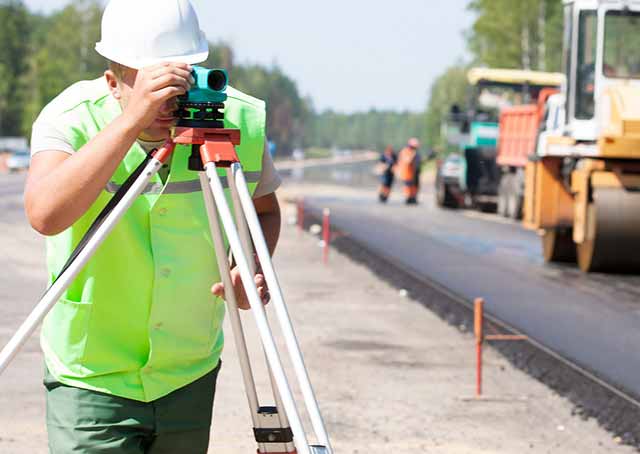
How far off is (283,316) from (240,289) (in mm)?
527

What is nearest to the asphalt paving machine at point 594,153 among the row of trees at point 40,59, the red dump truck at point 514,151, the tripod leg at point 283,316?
the red dump truck at point 514,151


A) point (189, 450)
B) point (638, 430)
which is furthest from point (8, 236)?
point (189, 450)

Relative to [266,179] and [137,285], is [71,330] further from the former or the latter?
[266,179]

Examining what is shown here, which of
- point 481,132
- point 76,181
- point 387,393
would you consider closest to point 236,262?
point 76,181

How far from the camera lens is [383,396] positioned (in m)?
8.24

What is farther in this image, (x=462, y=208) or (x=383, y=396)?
(x=462, y=208)

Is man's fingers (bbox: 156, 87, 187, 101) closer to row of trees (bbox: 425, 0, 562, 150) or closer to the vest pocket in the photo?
the vest pocket

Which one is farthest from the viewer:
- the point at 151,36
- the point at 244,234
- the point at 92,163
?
the point at 151,36

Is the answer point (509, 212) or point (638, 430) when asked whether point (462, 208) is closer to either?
point (509, 212)

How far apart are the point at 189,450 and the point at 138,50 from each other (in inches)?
39.2

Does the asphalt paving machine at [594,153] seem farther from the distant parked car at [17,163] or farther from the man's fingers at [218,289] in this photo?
the distant parked car at [17,163]

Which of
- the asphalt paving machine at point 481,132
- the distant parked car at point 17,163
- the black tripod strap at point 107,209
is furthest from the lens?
the distant parked car at point 17,163

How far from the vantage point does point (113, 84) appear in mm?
3109

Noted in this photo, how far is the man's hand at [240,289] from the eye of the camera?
2.93 m
